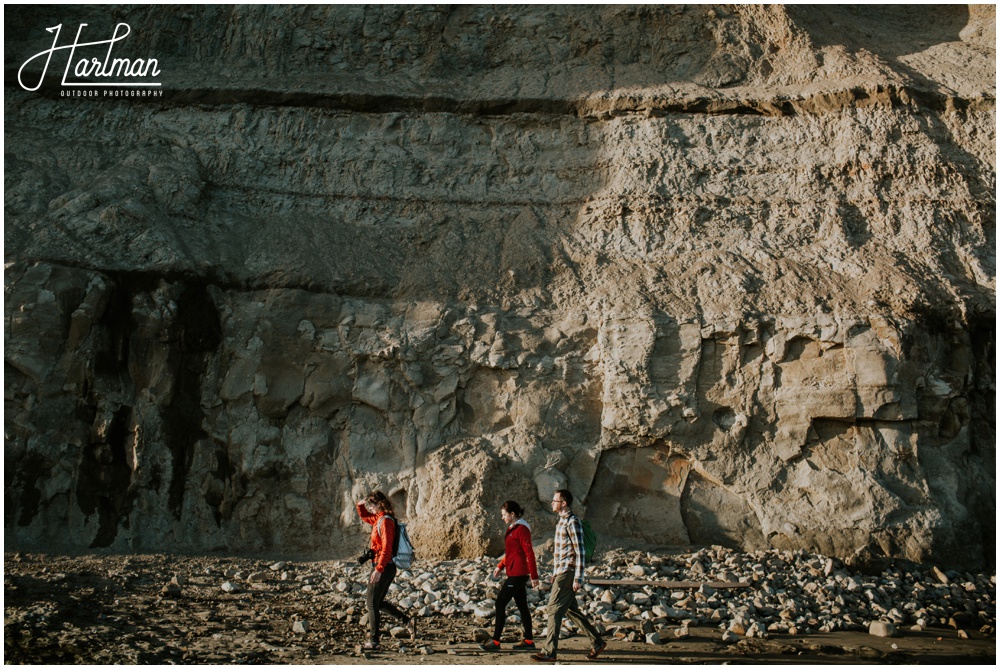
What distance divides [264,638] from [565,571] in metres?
2.85

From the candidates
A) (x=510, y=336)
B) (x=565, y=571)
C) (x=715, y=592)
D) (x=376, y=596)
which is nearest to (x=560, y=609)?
(x=565, y=571)

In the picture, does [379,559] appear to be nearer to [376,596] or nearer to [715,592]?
[376,596]

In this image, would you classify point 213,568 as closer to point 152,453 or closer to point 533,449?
point 152,453

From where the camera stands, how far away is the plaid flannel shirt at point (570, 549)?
21.3 ft

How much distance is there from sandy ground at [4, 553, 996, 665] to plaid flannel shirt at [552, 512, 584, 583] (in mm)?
829

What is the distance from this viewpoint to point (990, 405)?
11734 millimetres

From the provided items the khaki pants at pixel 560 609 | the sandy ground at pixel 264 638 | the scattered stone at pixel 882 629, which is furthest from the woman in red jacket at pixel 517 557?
the scattered stone at pixel 882 629

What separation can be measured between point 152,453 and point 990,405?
11.7m

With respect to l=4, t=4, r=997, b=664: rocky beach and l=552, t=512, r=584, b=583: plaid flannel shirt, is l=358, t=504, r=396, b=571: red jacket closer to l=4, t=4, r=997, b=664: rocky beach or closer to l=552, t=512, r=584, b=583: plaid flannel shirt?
l=4, t=4, r=997, b=664: rocky beach

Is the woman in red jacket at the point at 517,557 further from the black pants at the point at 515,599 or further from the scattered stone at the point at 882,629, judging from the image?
the scattered stone at the point at 882,629

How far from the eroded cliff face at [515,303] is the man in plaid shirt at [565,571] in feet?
13.2

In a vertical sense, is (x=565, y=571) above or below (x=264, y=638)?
above

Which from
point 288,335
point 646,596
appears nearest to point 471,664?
point 646,596

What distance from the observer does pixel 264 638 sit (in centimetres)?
732
